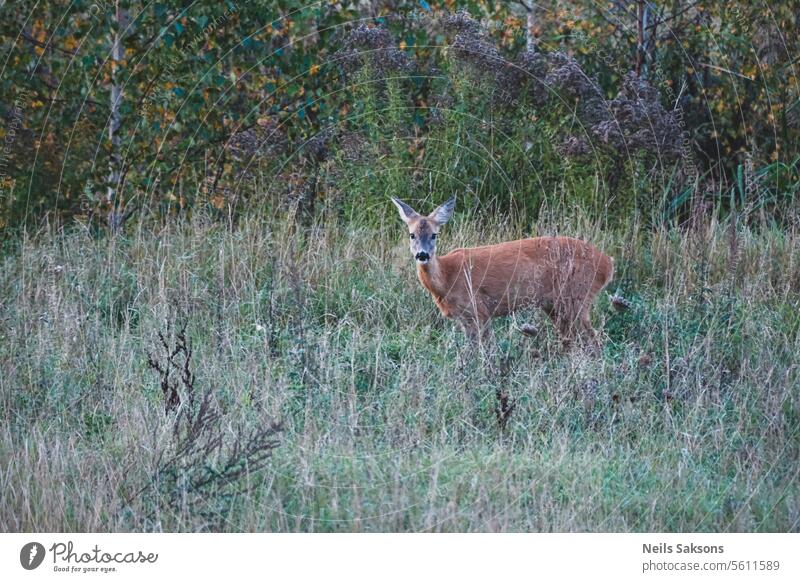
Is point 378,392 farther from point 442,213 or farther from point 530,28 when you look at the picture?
point 530,28

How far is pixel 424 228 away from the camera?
7.12 metres

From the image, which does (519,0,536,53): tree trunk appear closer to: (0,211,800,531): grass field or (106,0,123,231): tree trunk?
(0,211,800,531): grass field

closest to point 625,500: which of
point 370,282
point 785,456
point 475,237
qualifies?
point 785,456

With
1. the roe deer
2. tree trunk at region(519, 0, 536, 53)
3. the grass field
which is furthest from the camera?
tree trunk at region(519, 0, 536, 53)

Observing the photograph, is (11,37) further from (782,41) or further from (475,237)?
(782,41)

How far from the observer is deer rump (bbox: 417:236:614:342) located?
22.9 feet

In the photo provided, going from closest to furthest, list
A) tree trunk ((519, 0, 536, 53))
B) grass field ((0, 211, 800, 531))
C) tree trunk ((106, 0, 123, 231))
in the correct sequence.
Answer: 1. grass field ((0, 211, 800, 531))
2. tree trunk ((106, 0, 123, 231))
3. tree trunk ((519, 0, 536, 53))

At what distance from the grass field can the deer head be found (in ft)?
1.38

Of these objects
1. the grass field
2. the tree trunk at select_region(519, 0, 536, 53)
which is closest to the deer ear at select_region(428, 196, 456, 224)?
the grass field

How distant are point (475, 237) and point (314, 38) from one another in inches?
127

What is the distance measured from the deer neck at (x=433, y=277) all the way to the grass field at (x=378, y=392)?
190 mm

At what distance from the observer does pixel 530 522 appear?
4266 mm
